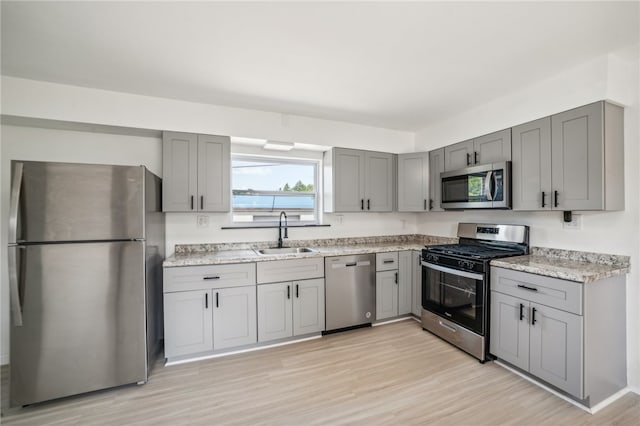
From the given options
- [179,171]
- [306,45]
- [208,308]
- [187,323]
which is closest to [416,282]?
[208,308]

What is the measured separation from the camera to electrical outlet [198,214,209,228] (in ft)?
9.85

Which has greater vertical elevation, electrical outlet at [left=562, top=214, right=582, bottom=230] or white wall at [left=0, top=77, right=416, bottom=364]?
white wall at [left=0, top=77, right=416, bottom=364]

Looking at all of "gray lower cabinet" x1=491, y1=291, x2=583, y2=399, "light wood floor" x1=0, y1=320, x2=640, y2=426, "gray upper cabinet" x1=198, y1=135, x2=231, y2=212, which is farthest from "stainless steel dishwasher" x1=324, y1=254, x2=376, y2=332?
"gray upper cabinet" x1=198, y1=135, x2=231, y2=212

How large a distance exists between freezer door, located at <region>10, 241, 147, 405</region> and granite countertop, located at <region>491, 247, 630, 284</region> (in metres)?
3.11

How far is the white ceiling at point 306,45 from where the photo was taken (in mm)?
1552

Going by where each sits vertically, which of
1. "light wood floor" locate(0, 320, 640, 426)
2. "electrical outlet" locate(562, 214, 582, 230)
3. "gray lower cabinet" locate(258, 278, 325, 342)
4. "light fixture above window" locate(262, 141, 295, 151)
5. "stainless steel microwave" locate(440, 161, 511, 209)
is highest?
"light fixture above window" locate(262, 141, 295, 151)

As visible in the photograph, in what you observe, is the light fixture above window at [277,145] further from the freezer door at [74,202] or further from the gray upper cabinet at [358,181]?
the freezer door at [74,202]

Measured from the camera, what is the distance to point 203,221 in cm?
302

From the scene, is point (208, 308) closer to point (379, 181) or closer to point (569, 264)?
point (379, 181)

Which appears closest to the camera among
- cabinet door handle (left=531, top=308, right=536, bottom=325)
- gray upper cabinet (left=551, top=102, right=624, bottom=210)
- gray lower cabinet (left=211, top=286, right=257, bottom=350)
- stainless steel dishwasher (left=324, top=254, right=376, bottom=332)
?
gray upper cabinet (left=551, top=102, right=624, bottom=210)

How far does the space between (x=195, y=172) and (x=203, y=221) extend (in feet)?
1.91

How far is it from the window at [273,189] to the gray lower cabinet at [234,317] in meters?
1.03

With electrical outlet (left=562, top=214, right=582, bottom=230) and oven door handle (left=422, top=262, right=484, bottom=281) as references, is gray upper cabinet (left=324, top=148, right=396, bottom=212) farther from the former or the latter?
electrical outlet (left=562, top=214, right=582, bottom=230)

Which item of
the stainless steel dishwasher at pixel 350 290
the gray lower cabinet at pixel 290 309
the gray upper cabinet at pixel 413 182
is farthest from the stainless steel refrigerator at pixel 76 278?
the gray upper cabinet at pixel 413 182
